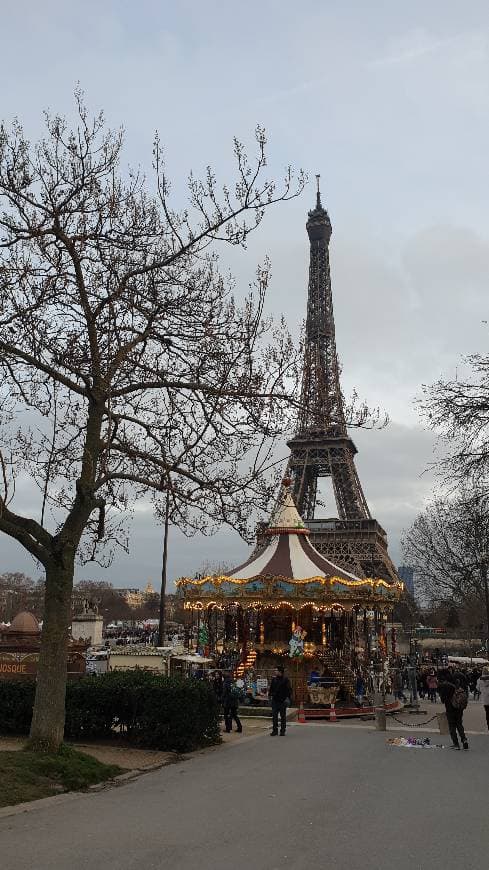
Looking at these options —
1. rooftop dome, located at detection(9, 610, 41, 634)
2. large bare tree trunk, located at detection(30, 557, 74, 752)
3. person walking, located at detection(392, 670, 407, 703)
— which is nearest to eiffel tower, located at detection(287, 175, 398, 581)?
person walking, located at detection(392, 670, 407, 703)

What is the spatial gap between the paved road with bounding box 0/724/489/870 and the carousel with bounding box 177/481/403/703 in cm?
1014

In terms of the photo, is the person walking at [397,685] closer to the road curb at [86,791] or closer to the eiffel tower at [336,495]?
the road curb at [86,791]

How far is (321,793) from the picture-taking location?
28.5ft

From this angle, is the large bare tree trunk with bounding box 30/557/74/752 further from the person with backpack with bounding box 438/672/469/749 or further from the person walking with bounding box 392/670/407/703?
the person walking with bounding box 392/670/407/703

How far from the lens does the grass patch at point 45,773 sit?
8094 millimetres

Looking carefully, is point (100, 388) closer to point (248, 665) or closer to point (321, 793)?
point (321, 793)

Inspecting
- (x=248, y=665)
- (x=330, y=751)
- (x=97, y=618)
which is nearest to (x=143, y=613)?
(x=97, y=618)

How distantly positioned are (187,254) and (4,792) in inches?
314

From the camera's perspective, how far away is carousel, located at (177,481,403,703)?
2219 centimetres

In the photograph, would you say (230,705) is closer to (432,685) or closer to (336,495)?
(432,685)

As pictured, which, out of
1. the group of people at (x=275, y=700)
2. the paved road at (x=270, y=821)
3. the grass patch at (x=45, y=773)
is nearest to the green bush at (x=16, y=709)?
the grass patch at (x=45, y=773)

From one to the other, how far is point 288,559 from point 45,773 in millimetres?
15732

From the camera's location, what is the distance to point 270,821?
7.16 meters

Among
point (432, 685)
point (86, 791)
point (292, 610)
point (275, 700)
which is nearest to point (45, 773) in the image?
point (86, 791)
